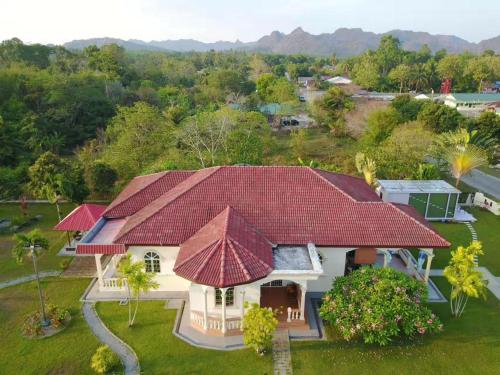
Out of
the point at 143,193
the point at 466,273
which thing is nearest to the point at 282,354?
the point at 466,273

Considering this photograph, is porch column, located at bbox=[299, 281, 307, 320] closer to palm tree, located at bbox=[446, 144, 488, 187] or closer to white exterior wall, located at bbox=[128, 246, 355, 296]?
white exterior wall, located at bbox=[128, 246, 355, 296]

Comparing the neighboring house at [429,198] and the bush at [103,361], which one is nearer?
the bush at [103,361]

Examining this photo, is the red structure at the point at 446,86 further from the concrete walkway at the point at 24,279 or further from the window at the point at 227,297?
the concrete walkway at the point at 24,279

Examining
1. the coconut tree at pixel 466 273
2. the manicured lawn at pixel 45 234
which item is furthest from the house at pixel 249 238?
the manicured lawn at pixel 45 234

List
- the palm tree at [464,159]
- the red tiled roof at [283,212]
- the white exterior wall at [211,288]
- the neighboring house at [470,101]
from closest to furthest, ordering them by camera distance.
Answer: the white exterior wall at [211,288] < the red tiled roof at [283,212] < the palm tree at [464,159] < the neighboring house at [470,101]

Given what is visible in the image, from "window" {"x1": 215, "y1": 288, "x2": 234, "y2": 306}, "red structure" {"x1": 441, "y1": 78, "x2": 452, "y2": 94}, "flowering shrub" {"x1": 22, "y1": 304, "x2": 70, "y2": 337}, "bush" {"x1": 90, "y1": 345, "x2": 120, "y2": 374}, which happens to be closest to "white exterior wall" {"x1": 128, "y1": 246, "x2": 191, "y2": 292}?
"window" {"x1": 215, "y1": 288, "x2": 234, "y2": 306}

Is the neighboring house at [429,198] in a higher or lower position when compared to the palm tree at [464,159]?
lower

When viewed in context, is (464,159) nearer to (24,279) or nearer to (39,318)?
(39,318)
